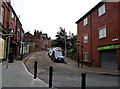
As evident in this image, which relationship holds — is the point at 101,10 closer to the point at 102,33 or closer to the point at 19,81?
the point at 102,33

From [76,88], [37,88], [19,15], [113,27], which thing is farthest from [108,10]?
[19,15]

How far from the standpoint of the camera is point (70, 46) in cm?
4641

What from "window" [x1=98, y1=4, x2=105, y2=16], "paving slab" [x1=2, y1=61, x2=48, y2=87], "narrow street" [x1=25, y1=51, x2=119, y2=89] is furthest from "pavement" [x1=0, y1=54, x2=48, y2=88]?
"window" [x1=98, y1=4, x2=105, y2=16]

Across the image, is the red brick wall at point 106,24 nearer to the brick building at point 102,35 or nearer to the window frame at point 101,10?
the brick building at point 102,35

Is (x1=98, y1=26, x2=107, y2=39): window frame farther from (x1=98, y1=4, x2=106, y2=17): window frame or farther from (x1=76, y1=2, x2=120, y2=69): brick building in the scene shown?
(x1=98, y1=4, x2=106, y2=17): window frame

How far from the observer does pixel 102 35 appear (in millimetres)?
16109

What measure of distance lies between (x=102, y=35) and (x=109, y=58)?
3.27m

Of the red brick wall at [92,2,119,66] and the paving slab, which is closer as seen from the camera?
the paving slab

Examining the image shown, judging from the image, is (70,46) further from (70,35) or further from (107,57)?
(107,57)

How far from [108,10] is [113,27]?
2580mm

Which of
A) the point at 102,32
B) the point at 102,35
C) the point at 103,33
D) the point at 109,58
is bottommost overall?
the point at 109,58

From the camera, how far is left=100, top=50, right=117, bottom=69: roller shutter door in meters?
13.8

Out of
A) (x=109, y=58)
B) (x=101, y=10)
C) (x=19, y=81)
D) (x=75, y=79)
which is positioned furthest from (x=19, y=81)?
(x=101, y=10)

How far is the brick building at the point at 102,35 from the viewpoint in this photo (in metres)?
13.5
